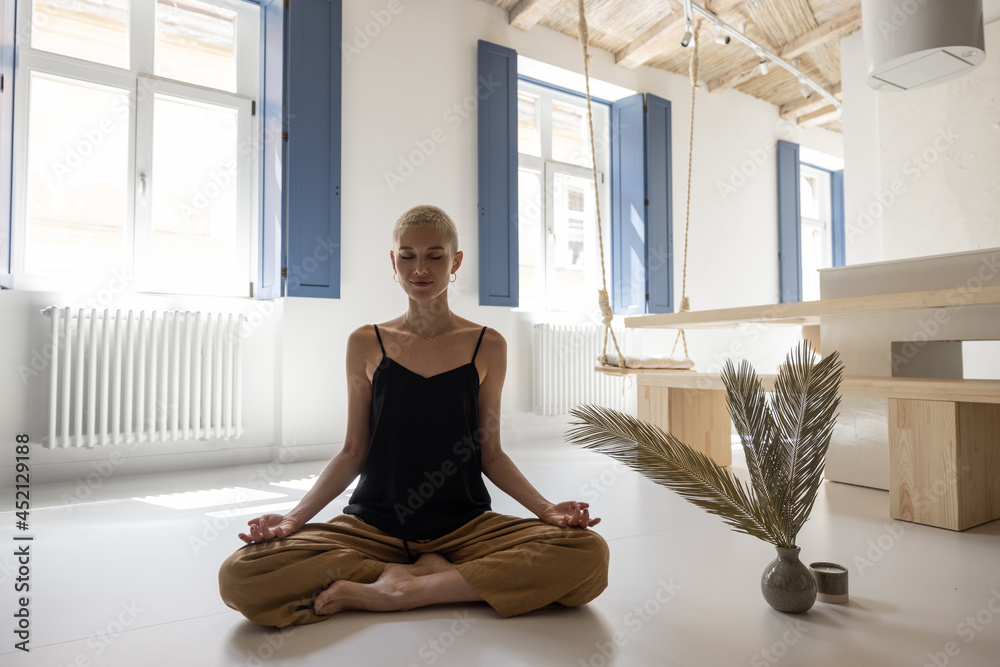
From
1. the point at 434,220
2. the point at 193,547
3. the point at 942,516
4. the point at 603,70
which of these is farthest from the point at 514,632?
the point at 603,70

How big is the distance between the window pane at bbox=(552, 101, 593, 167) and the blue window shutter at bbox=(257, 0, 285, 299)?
2.39 meters

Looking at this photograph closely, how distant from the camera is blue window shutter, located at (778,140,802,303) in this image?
642cm

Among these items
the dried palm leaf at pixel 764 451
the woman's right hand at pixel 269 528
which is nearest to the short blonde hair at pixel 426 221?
the dried palm leaf at pixel 764 451

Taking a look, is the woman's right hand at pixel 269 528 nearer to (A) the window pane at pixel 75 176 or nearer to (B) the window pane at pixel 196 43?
(A) the window pane at pixel 75 176

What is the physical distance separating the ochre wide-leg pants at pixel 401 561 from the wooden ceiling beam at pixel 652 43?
170 inches

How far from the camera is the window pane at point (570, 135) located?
5.42 metres

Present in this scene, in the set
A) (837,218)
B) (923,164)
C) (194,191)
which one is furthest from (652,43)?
(837,218)

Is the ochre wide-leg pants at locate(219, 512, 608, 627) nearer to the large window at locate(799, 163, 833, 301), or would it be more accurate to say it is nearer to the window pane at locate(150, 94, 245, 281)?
the window pane at locate(150, 94, 245, 281)

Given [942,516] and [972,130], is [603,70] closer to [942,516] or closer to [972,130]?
[972,130]

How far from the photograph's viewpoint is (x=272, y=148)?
3.75m

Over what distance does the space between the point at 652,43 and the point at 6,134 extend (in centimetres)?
419

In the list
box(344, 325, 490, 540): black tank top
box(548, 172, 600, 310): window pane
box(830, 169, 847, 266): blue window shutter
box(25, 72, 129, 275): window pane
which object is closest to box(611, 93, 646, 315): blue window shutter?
box(548, 172, 600, 310): window pane

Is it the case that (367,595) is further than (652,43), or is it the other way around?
(652,43)

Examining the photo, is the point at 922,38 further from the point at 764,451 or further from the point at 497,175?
the point at 497,175
